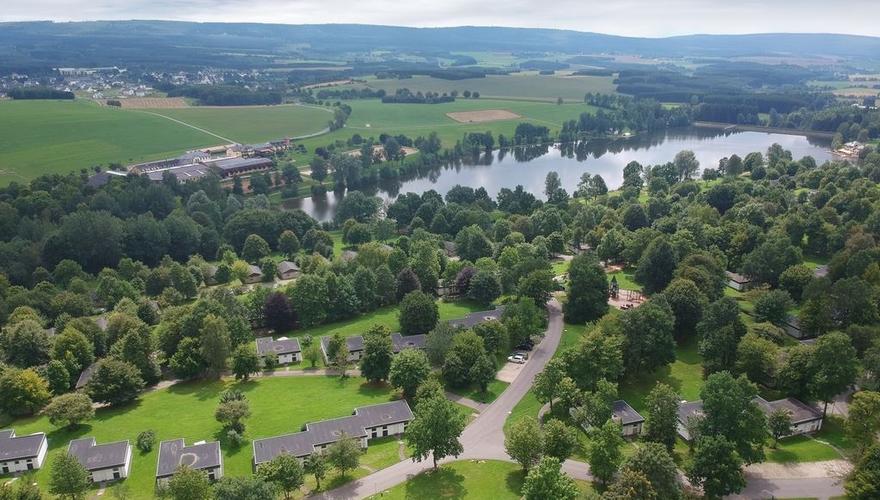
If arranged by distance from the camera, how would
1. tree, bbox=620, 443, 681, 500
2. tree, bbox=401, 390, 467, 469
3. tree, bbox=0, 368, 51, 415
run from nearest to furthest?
tree, bbox=620, 443, 681, 500
tree, bbox=401, 390, 467, 469
tree, bbox=0, 368, 51, 415

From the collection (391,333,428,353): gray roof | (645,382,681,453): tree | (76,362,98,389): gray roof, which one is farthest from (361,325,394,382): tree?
(76,362,98,389): gray roof

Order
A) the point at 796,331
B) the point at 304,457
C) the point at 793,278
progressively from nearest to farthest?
the point at 304,457 < the point at 796,331 < the point at 793,278

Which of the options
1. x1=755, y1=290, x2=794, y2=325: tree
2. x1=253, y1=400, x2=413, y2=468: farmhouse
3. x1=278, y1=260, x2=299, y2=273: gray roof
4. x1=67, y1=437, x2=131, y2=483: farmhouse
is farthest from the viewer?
x1=278, y1=260, x2=299, y2=273: gray roof

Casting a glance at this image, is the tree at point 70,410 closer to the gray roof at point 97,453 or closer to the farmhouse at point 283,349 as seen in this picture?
the gray roof at point 97,453

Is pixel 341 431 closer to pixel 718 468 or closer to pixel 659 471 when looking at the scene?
pixel 659 471

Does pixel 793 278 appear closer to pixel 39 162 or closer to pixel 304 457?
pixel 304 457

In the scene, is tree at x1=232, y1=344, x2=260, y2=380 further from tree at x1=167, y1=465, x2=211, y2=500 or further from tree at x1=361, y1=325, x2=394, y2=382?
tree at x1=167, y1=465, x2=211, y2=500

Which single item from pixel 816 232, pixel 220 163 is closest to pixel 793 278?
pixel 816 232
